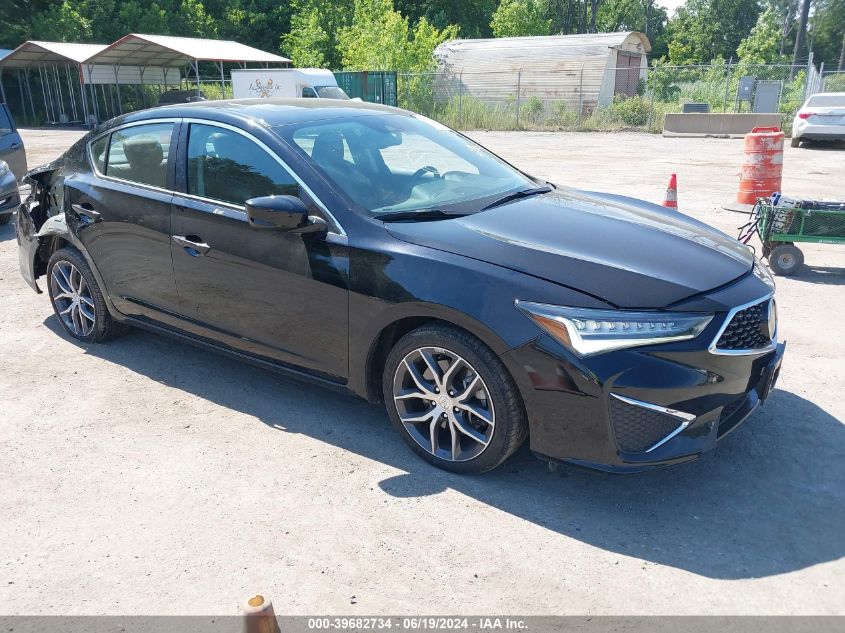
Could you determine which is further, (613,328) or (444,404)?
(444,404)

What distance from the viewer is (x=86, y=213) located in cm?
507

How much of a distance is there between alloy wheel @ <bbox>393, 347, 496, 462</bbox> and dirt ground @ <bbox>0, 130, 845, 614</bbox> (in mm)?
163

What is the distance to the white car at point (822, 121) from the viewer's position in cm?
1959

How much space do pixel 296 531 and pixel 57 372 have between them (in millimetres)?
2713

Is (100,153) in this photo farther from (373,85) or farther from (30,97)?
(30,97)

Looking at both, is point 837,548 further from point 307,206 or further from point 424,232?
point 307,206

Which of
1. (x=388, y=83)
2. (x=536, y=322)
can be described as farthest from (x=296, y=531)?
(x=388, y=83)

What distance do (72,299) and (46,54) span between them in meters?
34.8

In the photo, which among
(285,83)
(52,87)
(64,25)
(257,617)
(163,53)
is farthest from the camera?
(64,25)

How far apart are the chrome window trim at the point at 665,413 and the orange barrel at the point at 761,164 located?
326 inches

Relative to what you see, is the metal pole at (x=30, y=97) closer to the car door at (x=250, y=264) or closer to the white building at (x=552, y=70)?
the white building at (x=552, y=70)

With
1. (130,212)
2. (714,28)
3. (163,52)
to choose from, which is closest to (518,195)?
(130,212)

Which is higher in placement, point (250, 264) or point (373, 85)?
point (373, 85)

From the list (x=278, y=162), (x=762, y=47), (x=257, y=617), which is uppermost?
(x=762, y=47)
